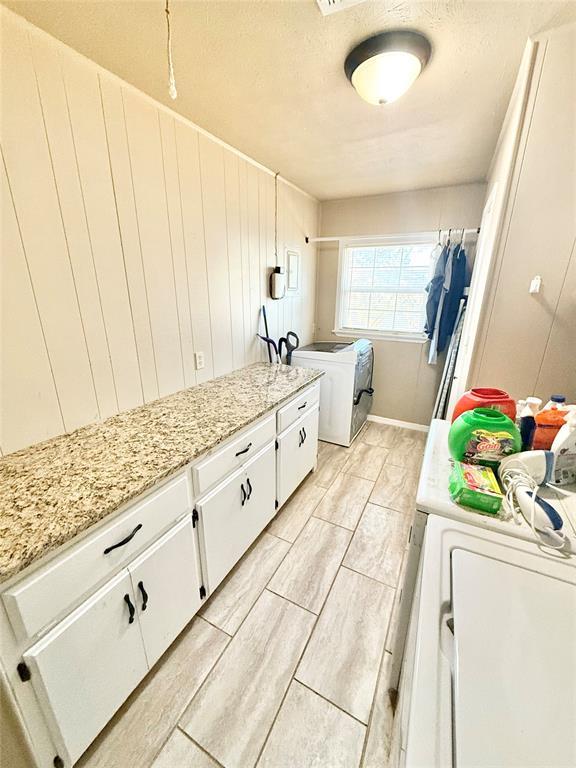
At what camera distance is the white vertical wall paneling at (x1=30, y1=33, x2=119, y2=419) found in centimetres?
111

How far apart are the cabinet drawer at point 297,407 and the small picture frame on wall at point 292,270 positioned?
1.18m

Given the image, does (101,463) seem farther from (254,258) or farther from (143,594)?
(254,258)

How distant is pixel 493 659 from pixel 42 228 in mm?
1793

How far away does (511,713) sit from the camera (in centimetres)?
48

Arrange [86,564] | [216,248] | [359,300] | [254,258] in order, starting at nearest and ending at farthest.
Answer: [86,564] → [216,248] → [254,258] → [359,300]

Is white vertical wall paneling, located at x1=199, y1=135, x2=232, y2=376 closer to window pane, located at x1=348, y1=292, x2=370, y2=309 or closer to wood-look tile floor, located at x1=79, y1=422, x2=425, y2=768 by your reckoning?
wood-look tile floor, located at x1=79, y1=422, x2=425, y2=768

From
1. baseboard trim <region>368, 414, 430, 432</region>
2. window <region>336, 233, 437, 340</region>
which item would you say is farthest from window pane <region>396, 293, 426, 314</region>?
baseboard trim <region>368, 414, 430, 432</region>

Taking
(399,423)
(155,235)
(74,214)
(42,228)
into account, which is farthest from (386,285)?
(42,228)

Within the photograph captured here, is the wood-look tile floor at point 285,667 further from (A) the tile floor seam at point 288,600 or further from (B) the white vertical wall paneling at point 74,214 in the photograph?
(B) the white vertical wall paneling at point 74,214

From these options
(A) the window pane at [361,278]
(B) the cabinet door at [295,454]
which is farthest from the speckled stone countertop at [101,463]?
(A) the window pane at [361,278]

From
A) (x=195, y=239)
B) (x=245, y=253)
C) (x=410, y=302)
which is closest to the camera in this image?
(x=195, y=239)

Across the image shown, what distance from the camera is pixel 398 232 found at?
9.57 feet

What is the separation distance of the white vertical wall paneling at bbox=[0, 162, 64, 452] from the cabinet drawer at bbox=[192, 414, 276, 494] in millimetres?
648

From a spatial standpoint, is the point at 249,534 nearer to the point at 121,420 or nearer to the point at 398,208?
the point at 121,420
